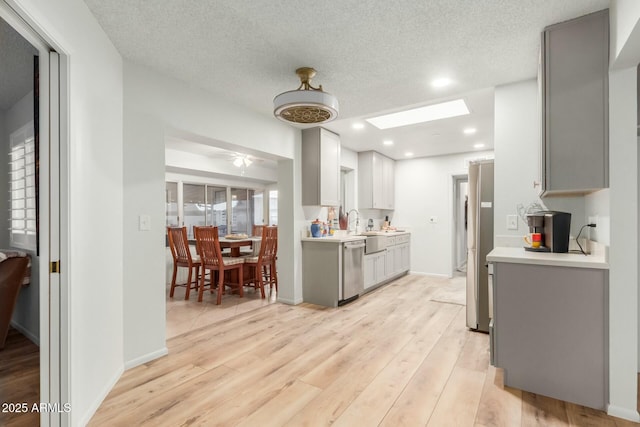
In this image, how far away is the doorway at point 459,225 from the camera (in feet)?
20.5

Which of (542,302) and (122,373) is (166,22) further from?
(542,302)

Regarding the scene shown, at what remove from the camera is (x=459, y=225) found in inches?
277

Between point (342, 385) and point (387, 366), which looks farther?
point (387, 366)

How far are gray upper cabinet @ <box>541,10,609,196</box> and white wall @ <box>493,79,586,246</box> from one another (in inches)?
26.4

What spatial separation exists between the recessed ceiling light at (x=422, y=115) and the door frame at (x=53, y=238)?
10.6 feet

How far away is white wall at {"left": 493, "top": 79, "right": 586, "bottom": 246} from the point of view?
106 inches

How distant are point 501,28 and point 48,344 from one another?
3207 mm

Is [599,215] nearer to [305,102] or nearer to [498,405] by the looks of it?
[498,405]

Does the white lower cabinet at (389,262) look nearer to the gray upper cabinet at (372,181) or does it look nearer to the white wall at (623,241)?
the gray upper cabinet at (372,181)

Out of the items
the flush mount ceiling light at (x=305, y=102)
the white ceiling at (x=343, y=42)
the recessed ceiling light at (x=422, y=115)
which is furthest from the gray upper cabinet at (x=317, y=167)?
the flush mount ceiling light at (x=305, y=102)

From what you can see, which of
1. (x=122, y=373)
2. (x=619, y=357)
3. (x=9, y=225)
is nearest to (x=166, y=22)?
(x=9, y=225)

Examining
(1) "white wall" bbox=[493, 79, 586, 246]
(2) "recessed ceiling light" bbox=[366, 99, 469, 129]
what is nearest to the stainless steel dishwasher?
(2) "recessed ceiling light" bbox=[366, 99, 469, 129]

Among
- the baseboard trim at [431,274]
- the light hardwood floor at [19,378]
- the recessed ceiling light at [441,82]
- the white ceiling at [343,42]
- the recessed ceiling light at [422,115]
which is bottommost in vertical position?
the baseboard trim at [431,274]

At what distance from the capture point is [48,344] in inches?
63.9
